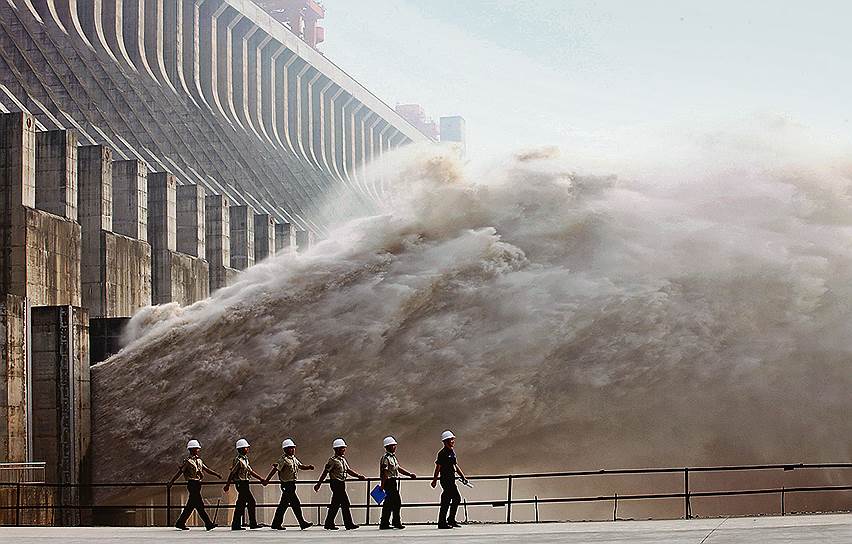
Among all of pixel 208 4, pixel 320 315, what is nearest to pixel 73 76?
pixel 208 4

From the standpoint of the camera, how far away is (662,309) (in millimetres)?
34469

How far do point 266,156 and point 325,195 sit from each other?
27.9 feet

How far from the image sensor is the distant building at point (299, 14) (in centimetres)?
13962

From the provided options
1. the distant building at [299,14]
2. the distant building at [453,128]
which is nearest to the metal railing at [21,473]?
the distant building at [299,14]

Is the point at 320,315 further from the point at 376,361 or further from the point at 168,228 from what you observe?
the point at 168,228

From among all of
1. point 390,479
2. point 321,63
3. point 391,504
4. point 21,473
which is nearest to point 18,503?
point 21,473

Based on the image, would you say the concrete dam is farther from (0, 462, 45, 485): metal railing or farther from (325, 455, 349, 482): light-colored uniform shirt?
(325, 455, 349, 482): light-colored uniform shirt

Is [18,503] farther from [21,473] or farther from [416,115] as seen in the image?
[416,115]

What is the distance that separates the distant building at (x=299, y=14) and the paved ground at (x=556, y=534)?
114 m

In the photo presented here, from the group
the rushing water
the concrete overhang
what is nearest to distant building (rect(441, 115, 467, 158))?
the concrete overhang

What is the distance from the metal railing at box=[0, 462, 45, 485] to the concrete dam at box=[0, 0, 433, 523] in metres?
0.44

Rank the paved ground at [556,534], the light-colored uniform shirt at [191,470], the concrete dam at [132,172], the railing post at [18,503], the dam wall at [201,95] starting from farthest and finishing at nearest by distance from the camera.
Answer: the dam wall at [201,95]
the concrete dam at [132,172]
the railing post at [18,503]
the light-colored uniform shirt at [191,470]
the paved ground at [556,534]

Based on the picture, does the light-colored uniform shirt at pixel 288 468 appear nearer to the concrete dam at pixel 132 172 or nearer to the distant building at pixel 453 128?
the concrete dam at pixel 132 172

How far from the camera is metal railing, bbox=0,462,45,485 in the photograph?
3341 centimetres
